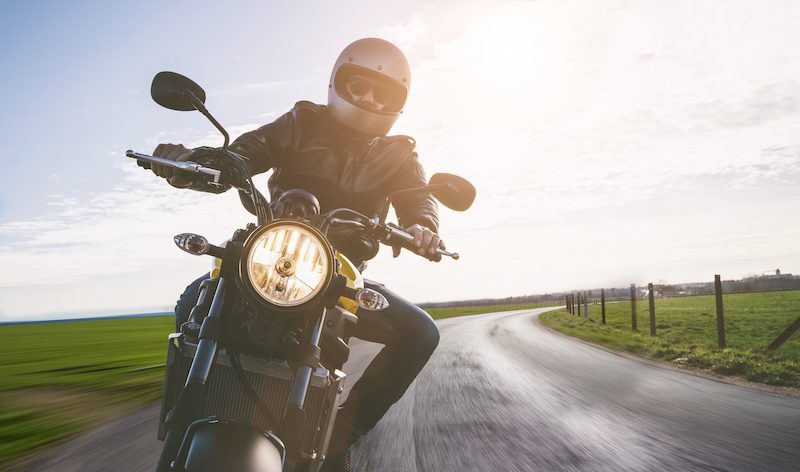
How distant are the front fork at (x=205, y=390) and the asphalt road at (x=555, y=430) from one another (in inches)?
51.9

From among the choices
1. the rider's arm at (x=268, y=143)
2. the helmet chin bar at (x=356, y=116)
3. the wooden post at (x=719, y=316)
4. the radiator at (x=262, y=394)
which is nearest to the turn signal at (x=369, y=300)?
the radiator at (x=262, y=394)

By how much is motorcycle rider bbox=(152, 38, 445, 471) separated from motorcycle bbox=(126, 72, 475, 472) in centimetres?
55

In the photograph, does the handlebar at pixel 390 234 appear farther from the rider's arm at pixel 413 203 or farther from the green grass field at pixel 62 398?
the green grass field at pixel 62 398

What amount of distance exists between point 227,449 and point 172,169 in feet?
3.52

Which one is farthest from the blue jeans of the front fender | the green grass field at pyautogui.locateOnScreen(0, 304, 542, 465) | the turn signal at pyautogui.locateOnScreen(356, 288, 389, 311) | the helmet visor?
the green grass field at pyautogui.locateOnScreen(0, 304, 542, 465)

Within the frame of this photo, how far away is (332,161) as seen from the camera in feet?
9.51

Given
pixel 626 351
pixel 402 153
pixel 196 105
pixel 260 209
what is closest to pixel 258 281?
pixel 260 209

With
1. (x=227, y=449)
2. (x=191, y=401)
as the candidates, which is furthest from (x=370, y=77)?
(x=227, y=449)

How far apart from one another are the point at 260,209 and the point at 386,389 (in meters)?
1.18

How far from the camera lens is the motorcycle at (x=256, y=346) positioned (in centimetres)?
159

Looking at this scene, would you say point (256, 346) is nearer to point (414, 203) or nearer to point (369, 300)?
point (369, 300)

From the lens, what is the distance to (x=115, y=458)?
312 cm

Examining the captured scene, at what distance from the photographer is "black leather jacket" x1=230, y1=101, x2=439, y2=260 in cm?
287

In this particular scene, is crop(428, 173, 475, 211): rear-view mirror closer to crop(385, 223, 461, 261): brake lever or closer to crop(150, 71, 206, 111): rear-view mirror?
crop(385, 223, 461, 261): brake lever
